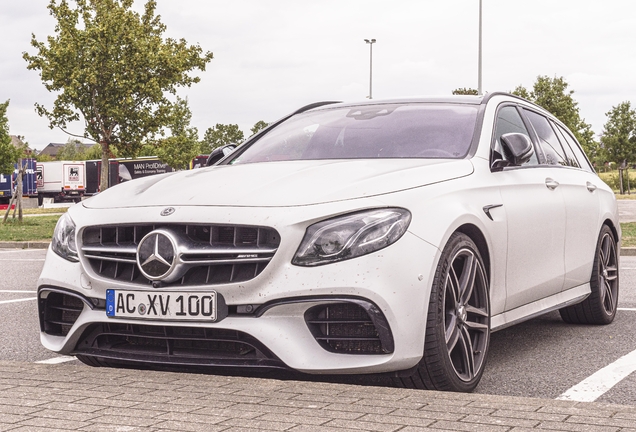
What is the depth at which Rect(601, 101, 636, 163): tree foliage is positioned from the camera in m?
52.1

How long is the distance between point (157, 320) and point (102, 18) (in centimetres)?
2618

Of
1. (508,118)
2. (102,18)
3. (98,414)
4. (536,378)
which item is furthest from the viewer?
(102,18)

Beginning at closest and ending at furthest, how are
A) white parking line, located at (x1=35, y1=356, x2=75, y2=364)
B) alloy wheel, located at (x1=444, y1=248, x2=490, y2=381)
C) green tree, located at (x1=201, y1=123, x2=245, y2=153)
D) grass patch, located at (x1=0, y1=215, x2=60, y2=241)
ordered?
alloy wheel, located at (x1=444, y1=248, x2=490, y2=381) < white parking line, located at (x1=35, y1=356, x2=75, y2=364) < grass patch, located at (x1=0, y1=215, x2=60, y2=241) < green tree, located at (x1=201, y1=123, x2=245, y2=153)

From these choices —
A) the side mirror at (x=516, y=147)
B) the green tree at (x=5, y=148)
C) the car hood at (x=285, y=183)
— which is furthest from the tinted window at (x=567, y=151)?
the green tree at (x=5, y=148)

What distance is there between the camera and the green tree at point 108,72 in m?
27.9

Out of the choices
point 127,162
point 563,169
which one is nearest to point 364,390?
point 563,169

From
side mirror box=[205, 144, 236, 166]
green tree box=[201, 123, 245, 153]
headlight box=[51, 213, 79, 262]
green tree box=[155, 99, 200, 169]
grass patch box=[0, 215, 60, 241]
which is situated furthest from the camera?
green tree box=[201, 123, 245, 153]

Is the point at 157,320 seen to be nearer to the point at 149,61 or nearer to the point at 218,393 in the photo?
the point at 218,393

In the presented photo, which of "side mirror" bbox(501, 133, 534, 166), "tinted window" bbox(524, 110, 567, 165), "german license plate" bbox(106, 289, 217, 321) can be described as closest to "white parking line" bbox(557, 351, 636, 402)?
"side mirror" bbox(501, 133, 534, 166)

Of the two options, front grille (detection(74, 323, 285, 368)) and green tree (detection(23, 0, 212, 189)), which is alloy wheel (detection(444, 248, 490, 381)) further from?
green tree (detection(23, 0, 212, 189))

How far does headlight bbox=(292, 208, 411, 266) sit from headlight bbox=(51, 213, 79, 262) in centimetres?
121

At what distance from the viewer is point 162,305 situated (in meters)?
3.85

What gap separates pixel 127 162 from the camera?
55.5 m

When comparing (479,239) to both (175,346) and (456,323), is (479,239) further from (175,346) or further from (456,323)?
(175,346)
